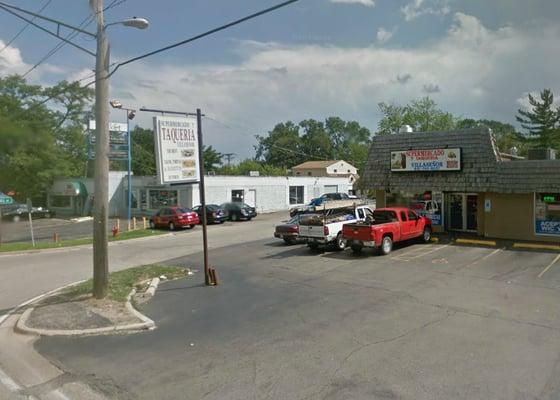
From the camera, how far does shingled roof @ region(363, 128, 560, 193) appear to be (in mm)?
18953

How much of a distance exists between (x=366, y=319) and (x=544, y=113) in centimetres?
6767

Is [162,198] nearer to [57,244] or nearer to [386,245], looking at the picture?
[57,244]

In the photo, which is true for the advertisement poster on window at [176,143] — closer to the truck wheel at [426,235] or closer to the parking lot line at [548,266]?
the truck wheel at [426,235]

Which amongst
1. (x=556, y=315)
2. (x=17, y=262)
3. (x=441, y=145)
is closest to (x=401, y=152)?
(x=441, y=145)

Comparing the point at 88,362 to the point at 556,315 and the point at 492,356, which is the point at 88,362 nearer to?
the point at 492,356

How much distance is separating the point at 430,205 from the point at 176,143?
43.2 feet

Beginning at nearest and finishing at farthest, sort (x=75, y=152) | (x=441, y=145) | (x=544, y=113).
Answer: (x=441, y=145) → (x=75, y=152) → (x=544, y=113)

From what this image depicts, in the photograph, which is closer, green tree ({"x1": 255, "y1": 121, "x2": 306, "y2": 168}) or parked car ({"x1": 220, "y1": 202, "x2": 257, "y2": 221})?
parked car ({"x1": 220, "y1": 202, "x2": 257, "y2": 221})

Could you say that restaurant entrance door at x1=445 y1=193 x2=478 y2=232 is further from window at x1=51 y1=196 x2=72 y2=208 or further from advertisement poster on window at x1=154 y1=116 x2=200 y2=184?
window at x1=51 y1=196 x2=72 y2=208

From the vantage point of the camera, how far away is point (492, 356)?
7.19 m

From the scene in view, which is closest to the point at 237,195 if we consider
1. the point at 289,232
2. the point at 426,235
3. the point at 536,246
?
the point at 289,232

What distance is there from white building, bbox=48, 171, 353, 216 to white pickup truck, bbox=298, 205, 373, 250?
1968 centimetres

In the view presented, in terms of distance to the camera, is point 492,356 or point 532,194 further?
point 532,194

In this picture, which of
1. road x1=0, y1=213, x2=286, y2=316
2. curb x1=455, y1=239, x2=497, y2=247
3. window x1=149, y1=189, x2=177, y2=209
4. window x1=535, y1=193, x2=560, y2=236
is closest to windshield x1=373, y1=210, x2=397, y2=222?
curb x1=455, y1=239, x2=497, y2=247
